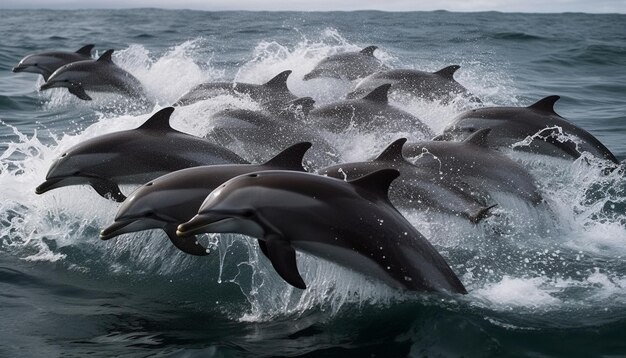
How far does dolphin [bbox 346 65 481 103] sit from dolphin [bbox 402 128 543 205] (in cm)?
470

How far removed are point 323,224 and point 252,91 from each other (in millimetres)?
7312

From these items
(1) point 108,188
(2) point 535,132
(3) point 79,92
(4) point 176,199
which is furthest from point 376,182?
(3) point 79,92

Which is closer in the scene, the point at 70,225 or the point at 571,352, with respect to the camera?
the point at 571,352

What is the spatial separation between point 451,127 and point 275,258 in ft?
19.5

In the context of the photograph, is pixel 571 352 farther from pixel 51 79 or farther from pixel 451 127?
pixel 51 79

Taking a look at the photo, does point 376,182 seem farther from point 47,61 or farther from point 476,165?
point 47,61

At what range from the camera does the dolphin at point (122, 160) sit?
25.6 feet

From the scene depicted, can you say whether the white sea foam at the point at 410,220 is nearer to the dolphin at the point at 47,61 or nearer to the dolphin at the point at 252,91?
the dolphin at the point at 252,91

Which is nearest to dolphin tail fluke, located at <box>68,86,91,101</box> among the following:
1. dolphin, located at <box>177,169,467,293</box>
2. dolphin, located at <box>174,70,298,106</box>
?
dolphin, located at <box>174,70,298,106</box>

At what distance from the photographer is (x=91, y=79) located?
16156mm

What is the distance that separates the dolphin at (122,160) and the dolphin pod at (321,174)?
11 mm

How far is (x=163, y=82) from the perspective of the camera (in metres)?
19.0

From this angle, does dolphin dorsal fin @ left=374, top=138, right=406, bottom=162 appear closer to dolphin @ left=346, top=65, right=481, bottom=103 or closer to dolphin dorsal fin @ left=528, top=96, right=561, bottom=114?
dolphin dorsal fin @ left=528, top=96, right=561, bottom=114

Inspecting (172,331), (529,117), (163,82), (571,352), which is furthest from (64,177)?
(163,82)
